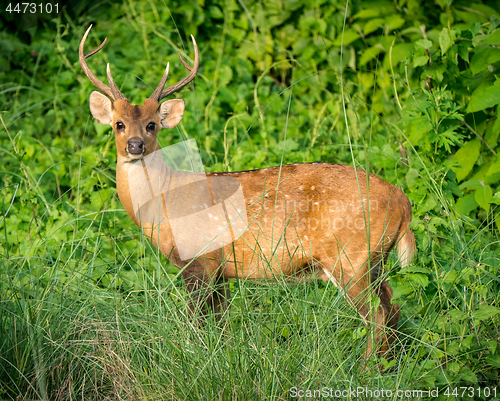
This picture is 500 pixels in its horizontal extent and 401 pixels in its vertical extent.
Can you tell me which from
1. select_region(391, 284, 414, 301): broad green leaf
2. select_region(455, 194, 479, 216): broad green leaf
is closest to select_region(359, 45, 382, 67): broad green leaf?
select_region(455, 194, 479, 216): broad green leaf

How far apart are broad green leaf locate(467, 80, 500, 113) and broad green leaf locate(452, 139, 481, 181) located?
1.12 ft

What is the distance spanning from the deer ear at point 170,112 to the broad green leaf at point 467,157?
6.41 feet

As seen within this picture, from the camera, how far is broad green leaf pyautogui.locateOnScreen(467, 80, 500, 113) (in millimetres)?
3629

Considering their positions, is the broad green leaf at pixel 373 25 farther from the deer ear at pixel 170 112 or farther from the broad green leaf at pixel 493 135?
the deer ear at pixel 170 112

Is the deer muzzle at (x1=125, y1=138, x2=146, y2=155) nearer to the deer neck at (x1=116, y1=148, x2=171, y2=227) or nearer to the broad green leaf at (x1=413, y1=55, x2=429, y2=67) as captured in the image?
the deer neck at (x1=116, y1=148, x2=171, y2=227)

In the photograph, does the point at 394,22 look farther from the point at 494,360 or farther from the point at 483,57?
the point at 494,360

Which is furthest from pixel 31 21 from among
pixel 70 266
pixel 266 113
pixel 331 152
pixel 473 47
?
pixel 473 47

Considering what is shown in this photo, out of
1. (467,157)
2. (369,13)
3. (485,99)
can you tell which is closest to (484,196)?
(467,157)

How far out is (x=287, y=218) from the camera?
10.9ft

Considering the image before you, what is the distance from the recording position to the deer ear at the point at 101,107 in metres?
3.57

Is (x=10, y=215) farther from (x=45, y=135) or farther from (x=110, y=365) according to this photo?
(x=110, y=365)

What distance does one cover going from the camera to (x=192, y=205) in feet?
11.4

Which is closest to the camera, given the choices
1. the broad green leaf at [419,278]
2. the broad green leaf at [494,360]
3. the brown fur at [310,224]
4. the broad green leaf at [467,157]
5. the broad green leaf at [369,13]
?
the broad green leaf at [494,360]

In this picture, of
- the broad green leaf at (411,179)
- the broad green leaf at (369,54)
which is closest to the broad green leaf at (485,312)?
the broad green leaf at (411,179)
